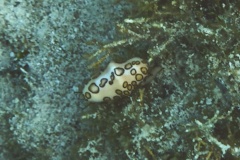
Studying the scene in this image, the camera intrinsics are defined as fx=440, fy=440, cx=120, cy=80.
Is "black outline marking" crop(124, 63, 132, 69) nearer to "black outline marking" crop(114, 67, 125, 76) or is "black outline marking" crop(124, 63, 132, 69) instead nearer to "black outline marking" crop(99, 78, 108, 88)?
"black outline marking" crop(114, 67, 125, 76)

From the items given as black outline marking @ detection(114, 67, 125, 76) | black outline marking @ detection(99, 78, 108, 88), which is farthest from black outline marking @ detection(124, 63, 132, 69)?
black outline marking @ detection(99, 78, 108, 88)

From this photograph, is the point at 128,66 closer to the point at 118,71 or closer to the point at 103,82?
the point at 118,71

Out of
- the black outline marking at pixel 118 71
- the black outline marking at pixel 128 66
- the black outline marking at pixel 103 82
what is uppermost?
the black outline marking at pixel 128 66

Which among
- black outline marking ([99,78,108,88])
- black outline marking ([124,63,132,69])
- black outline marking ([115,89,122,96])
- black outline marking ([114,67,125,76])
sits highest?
black outline marking ([124,63,132,69])

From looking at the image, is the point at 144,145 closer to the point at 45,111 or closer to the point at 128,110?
the point at 128,110

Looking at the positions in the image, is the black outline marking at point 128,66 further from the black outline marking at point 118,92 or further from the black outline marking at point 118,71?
the black outline marking at point 118,92

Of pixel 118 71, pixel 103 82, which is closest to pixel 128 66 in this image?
pixel 118 71

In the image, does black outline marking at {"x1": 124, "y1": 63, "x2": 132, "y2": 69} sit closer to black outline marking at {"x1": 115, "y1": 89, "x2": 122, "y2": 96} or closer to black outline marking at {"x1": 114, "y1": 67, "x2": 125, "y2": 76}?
black outline marking at {"x1": 114, "y1": 67, "x2": 125, "y2": 76}

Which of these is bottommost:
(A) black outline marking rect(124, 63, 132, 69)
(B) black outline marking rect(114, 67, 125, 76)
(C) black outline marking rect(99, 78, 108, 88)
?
(C) black outline marking rect(99, 78, 108, 88)

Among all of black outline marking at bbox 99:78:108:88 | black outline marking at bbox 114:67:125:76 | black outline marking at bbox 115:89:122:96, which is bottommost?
black outline marking at bbox 115:89:122:96

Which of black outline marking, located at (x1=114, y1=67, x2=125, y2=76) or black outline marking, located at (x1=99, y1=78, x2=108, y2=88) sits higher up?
black outline marking, located at (x1=114, y1=67, x2=125, y2=76)

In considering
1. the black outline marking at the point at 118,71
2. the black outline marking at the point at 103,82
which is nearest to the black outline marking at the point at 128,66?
the black outline marking at the point at 118,71
